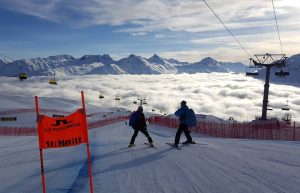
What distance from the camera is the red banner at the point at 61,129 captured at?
7.04 meters

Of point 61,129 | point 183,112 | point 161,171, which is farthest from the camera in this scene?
point 183,112

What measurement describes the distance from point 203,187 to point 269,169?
8.98 feet

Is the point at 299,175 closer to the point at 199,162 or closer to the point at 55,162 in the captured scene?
the point at 199,162

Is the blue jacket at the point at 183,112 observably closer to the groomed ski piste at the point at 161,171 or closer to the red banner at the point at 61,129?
the groomed ski piste at the point at 161,171

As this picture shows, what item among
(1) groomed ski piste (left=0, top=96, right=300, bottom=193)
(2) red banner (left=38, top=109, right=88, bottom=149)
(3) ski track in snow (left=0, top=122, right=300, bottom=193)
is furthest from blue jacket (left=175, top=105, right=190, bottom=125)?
(2) red banner (left=38, top=109, right=88, bottom=149)

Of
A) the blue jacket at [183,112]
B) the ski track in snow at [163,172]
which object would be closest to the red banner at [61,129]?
the ski track in snow at [163,172]

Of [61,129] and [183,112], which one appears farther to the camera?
[183,112]

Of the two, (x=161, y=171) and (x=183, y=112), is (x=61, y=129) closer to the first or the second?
(x=161, y=171)

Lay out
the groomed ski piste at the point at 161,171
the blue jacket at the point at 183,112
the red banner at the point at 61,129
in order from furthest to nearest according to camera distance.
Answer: the blue jacket at the point at 183,112 → the groomed ski piste at the point at 161,171 → the red banner at the point at 61,129

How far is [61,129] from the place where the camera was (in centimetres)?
706

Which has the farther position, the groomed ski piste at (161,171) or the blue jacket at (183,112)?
the blue jacket at (183,112)

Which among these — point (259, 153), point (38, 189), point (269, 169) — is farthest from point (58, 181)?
point (259, 153)

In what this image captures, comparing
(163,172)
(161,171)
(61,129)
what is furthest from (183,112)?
(61,129)

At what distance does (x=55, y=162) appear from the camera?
38.8 ft
